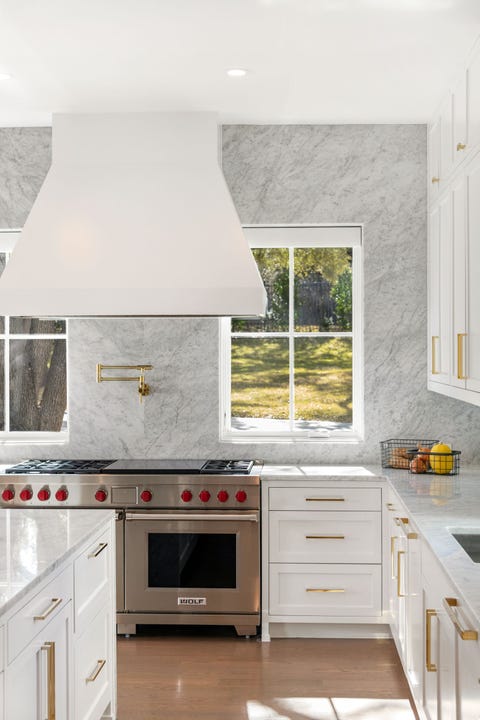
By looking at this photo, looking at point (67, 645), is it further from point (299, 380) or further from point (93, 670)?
point (299, 380)

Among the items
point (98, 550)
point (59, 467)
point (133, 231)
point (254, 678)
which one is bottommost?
point (254, 678)

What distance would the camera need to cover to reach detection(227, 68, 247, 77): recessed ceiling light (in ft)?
12.5

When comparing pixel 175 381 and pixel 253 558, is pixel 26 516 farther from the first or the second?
pixel 175 381

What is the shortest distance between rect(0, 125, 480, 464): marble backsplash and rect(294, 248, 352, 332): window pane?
169 mm

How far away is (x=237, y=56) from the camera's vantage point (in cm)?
363

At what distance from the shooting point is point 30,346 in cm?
512

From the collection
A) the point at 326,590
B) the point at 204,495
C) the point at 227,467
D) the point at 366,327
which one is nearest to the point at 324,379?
A: the point at 366,327

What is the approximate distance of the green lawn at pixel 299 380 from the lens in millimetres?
5004

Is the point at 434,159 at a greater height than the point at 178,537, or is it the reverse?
the point at 434,159

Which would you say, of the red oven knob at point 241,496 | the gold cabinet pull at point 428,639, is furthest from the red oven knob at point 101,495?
the gold cabinet pull at point 428,639

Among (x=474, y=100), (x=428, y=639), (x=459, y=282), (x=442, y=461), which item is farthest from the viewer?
(x=442, y=461)

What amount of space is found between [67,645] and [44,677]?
0.76 feet

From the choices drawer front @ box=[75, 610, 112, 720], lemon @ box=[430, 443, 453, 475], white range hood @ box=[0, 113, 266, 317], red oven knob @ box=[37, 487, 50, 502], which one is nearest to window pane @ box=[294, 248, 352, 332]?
white range hood @ box=[0, 113, 266, 317]

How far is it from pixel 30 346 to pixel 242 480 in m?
1.65
